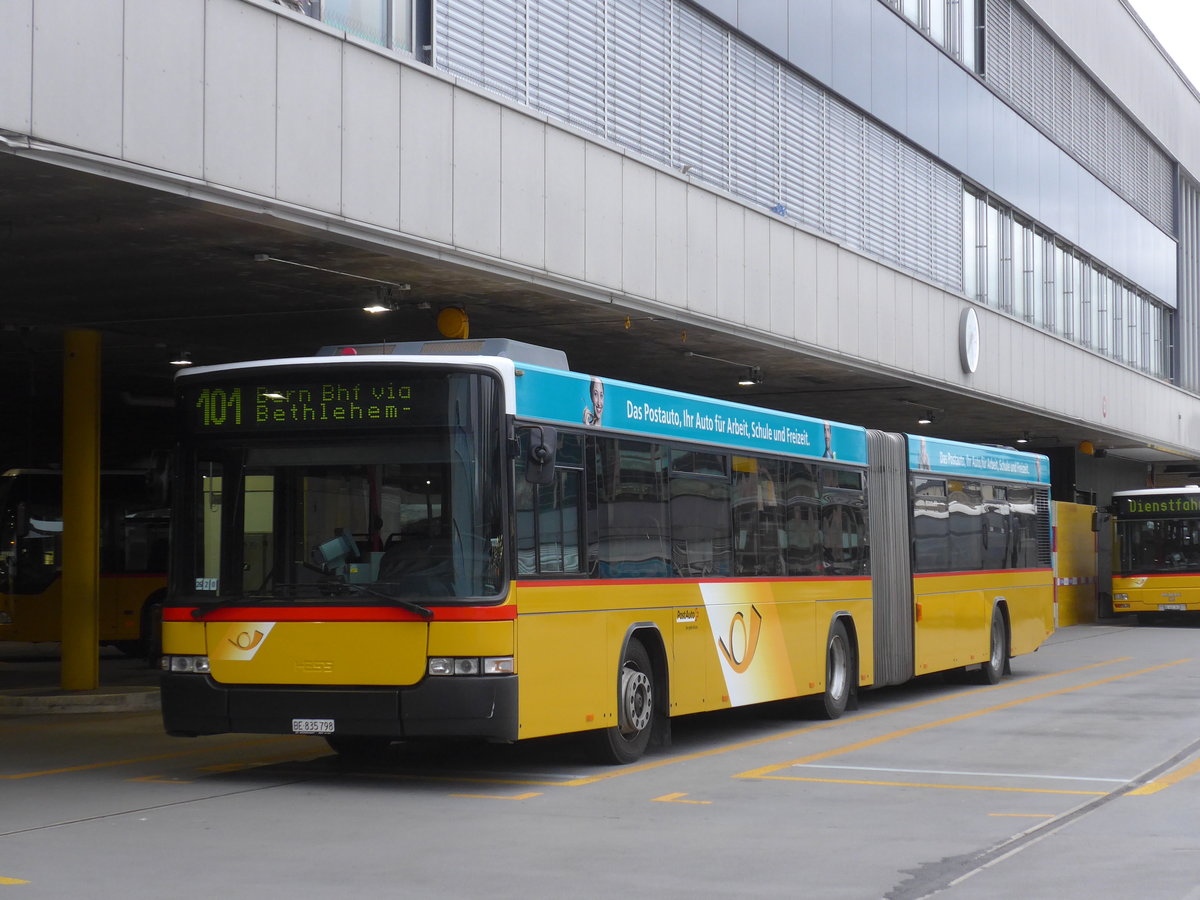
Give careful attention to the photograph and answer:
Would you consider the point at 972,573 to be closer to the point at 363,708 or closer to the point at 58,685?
the point at 363,708

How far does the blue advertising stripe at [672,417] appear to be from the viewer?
11.3 meters

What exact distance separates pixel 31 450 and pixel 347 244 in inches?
611

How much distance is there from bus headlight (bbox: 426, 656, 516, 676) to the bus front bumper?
0.05 m

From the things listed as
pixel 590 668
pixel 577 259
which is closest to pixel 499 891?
pixel 590 668

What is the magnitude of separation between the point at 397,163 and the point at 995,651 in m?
11.1

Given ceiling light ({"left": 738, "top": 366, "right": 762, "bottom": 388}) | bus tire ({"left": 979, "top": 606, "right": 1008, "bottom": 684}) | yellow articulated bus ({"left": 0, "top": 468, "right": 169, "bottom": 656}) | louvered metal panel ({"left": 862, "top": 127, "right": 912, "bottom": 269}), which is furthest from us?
louvered metal panel ({"left": 862, "top": 127, "right": 912, "bottom": 269})

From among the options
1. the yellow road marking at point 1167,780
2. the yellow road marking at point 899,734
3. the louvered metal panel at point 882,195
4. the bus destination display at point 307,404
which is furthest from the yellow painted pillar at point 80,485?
the louvered metal panel at point 882,195

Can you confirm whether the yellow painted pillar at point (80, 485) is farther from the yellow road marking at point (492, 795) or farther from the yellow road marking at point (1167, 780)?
the yellow road marking at point (1167, 780)

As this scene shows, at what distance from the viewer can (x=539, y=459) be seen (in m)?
10.8

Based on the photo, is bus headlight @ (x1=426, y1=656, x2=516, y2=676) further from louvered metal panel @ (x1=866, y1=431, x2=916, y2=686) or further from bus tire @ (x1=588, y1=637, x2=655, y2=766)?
louvered metal panel @ (x1=866, y1=431, x2=916, y2=686)

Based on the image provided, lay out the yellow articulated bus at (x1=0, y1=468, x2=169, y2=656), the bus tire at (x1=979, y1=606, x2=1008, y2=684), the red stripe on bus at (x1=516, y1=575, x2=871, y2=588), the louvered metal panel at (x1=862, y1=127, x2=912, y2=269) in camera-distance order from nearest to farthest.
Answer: the red stripe on bus at (x1=516, y1=575, x2=871, y2=588), the bus tire at (x1=979, y1=606, x2=1008, y2=684), the yellow articulated bus at (x1=0, y1=468, x2=169, y2=656), the louvered metal panel at (x1=862, y1=127, x2=912, y2=269)

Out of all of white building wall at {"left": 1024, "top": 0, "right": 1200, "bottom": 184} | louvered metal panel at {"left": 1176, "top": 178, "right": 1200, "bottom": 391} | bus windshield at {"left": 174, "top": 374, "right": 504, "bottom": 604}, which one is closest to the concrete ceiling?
bus windshield at {"left": 174, "top": 374, "right": 504, "bottom": 604}

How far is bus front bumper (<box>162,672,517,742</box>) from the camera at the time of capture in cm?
1049

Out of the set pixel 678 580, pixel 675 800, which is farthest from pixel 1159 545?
pixel 675 800
